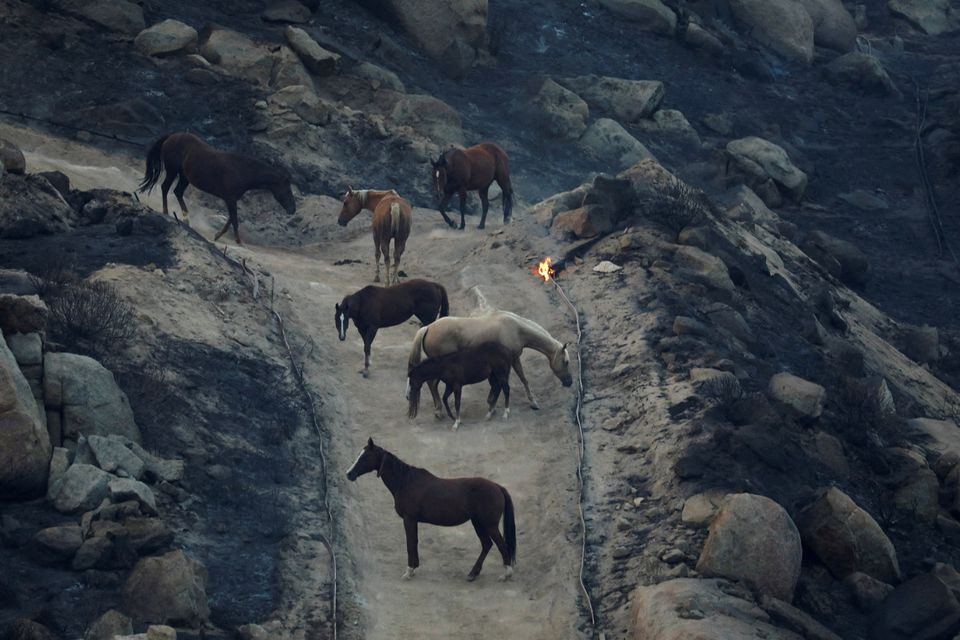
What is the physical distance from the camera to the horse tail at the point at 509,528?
14375 mm

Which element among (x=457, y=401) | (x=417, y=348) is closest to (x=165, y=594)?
(x=457, y=401)

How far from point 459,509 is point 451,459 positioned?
2.88 m

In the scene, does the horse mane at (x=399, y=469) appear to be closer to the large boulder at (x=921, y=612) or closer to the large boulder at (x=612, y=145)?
the large boulder at (x=921, y=612)

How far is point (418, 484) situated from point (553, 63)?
32168mm

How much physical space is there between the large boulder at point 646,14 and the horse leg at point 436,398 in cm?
3303

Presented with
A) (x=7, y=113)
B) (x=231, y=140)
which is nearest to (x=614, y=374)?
(x=231, y=140)

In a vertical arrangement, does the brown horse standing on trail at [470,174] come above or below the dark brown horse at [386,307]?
below

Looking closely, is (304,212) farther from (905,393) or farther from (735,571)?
(735,571)

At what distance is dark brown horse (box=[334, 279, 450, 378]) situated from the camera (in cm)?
1989

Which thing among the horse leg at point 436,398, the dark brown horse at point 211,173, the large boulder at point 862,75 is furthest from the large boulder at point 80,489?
the large boulder at point 862,75

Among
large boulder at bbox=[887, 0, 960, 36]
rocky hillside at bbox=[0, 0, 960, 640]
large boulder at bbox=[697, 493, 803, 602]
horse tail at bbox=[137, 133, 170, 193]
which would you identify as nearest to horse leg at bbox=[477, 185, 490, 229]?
rocky hillside at bbox=[0, 0, 960, 640]

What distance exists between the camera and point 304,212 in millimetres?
28453

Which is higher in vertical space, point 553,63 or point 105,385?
point 105,385

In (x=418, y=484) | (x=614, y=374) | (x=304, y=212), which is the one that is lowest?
(x=304, y=212)
